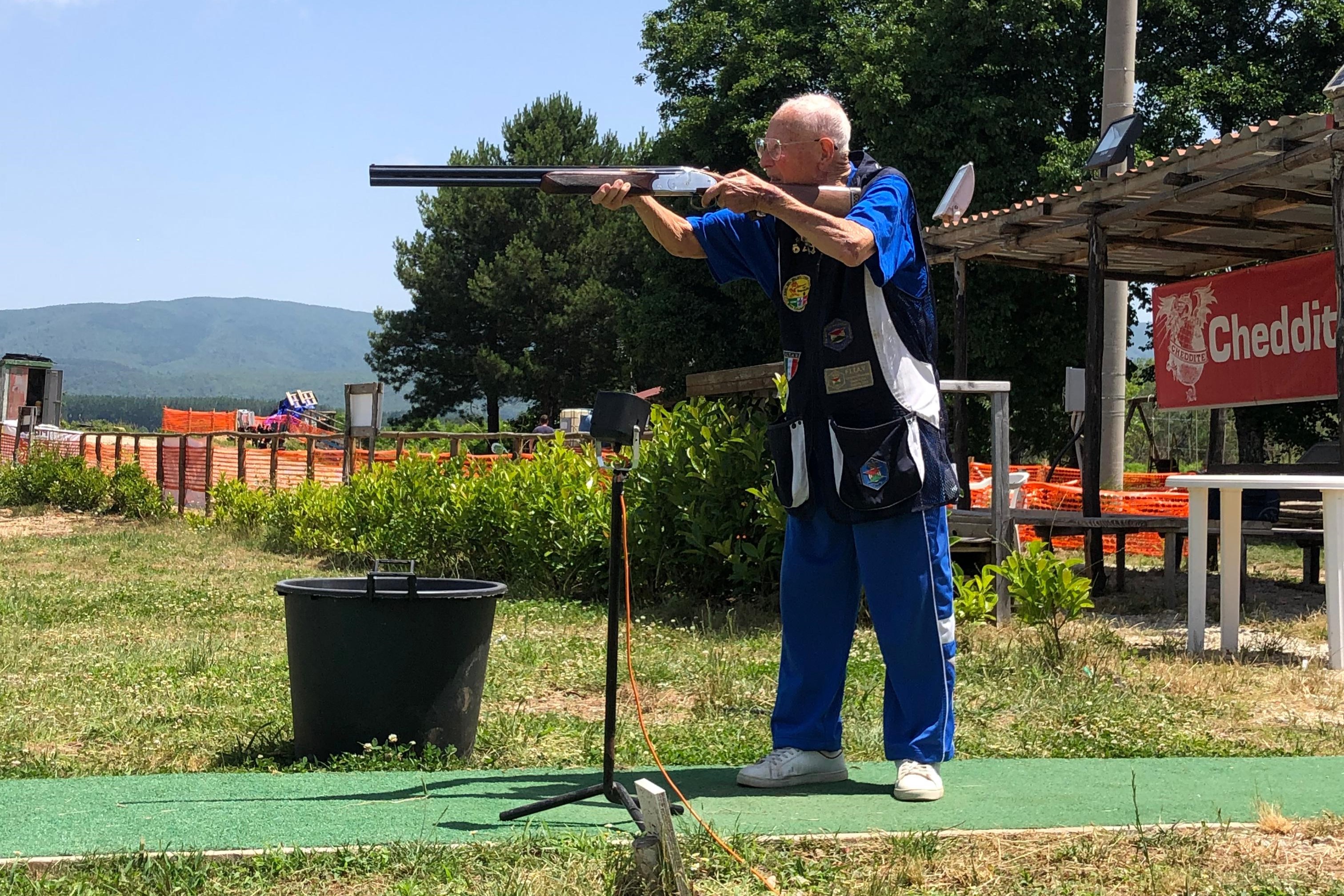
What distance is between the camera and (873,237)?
3.65 m

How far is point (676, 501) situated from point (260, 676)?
3460 mm

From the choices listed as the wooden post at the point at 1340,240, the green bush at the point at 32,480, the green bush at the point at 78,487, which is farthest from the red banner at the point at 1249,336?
the green bush at the point at 32,480

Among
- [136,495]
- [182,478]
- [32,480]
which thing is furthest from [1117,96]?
[32,480]

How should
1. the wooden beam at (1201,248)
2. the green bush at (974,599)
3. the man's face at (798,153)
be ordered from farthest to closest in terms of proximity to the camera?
the wooden beam at (1201,248)
the green bush at (974,599)
the man's face at (798,153)

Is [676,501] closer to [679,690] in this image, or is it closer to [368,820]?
[679,690]

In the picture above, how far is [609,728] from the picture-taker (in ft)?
11.9

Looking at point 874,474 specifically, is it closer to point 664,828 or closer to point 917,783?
point 917,783

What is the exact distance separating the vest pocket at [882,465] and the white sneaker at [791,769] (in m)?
0.84

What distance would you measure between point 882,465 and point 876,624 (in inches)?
20.4

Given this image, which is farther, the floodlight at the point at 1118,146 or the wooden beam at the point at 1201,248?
the wooden beam at the point at 1201,248

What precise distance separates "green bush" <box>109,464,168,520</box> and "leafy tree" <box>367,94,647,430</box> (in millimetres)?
32060

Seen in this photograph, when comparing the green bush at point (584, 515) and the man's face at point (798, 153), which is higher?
the man's face at point (798, 153)

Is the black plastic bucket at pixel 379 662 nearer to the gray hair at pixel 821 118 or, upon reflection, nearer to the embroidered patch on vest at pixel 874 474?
the embroidered patch on vest at pixel 874 474

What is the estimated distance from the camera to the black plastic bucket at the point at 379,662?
14.5ft
